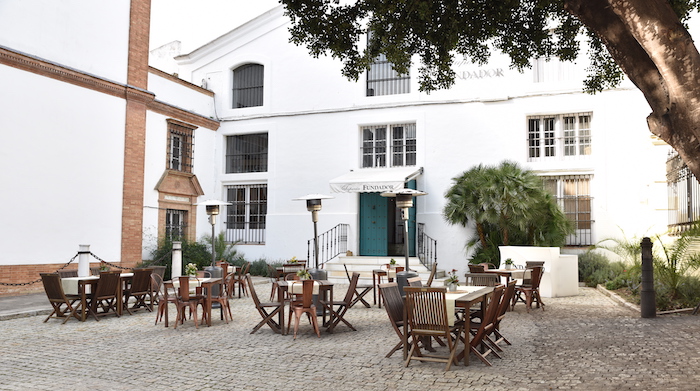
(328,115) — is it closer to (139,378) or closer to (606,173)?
(606,173)

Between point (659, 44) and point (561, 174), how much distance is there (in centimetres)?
1200

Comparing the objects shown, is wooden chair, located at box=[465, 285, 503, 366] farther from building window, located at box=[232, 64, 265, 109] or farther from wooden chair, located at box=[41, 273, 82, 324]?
building window, located at box=[232, 64, 265, 109]

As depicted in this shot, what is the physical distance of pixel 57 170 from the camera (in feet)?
44.1

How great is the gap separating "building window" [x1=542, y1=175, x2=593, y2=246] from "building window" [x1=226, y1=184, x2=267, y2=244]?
9089 mm

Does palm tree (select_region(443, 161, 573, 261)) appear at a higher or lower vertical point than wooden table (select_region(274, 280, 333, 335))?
higher

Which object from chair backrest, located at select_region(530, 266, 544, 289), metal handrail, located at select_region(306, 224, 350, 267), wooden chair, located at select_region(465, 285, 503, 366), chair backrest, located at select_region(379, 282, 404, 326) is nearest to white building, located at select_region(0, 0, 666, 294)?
metal handrail, located at select_region(306, 224, 350, 267)

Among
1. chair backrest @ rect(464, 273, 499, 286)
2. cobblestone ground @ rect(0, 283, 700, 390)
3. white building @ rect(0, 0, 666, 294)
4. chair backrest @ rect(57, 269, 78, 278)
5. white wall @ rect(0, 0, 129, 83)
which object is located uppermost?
white wall @ rect(0, 0, 129, 83)

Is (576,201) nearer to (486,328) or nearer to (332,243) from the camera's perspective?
(332,243)

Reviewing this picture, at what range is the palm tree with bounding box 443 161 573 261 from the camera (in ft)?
46.8

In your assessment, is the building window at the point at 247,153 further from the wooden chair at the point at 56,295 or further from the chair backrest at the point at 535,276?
the chair backrest at the point at 535,276

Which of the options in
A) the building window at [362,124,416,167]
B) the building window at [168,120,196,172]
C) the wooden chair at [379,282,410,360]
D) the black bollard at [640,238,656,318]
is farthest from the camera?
the building window at [362,124,416,167]

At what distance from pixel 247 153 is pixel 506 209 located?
9.35 m

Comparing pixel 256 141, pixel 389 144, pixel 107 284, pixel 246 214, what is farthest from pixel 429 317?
pixel 256 141

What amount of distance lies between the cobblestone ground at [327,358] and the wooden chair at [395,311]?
0.65 feet
